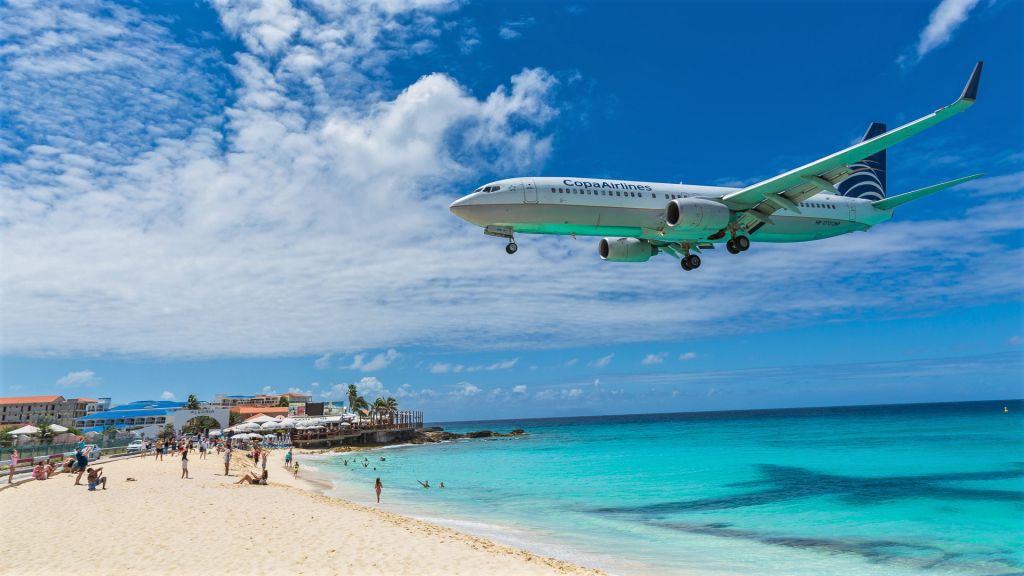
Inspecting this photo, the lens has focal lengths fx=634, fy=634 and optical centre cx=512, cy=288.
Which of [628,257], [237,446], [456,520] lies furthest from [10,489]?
[237,446]

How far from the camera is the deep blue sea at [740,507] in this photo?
63.2ft

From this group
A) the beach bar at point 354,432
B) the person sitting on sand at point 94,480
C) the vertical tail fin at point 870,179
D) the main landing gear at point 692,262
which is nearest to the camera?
the person sitting on sand at point 94,480

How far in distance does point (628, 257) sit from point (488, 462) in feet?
114

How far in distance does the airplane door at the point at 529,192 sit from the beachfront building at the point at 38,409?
116197 mm

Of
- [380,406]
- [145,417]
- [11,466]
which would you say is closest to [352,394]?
[380,406]

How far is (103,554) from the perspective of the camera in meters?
13.1

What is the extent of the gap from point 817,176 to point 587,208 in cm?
760

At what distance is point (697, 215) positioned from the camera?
22.0 m

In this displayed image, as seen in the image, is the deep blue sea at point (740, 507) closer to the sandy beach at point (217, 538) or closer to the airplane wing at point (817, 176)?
the sandy beach at point (217, 538)

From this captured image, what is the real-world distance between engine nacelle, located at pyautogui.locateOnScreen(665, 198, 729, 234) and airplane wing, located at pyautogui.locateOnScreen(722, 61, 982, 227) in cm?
103

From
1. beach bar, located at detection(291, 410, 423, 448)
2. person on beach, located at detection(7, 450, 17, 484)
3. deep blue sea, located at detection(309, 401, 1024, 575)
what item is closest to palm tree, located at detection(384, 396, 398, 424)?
beach bar, located at detection(291, 410, 423, 448)

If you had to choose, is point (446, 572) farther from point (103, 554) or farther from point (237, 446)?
point (237, 446)

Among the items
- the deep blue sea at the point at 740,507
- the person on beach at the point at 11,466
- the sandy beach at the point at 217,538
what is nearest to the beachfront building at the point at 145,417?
the deep blue sea at the point at 740,507

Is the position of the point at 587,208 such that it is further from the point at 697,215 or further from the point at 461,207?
the point at 461,207
